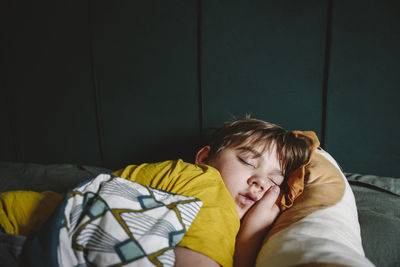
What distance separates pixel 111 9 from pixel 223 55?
71 cm

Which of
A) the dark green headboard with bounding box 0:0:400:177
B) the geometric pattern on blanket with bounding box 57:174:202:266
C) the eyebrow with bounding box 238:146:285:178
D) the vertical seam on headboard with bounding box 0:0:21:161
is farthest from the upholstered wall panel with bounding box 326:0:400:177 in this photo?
the vertical seam on headboard with bounding box 0:0:21:161

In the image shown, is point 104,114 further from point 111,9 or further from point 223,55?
point 223,55

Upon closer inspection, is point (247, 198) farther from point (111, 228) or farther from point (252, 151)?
point (111, 228)

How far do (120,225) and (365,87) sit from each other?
117cm

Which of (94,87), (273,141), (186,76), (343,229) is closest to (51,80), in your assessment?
(94,87)

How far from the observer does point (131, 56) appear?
1415 mm

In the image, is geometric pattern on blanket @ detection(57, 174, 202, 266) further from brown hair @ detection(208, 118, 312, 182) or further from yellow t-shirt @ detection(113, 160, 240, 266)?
brown hair @ detection(208, 118, 312, 182)

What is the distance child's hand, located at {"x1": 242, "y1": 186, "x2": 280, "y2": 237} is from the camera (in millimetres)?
755

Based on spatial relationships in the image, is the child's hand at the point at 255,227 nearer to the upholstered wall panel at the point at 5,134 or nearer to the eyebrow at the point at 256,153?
the eyebrow at the point at 256,153

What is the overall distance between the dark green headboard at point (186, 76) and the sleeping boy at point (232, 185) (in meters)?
0.31

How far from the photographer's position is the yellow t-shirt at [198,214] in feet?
1.89

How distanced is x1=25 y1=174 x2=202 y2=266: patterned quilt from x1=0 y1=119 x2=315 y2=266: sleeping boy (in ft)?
0.22

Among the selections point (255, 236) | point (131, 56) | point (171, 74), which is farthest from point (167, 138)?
point (255, 236)

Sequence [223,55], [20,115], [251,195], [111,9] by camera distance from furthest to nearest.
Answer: [20,115]
[111,9]
[223,55]
[251,195]
